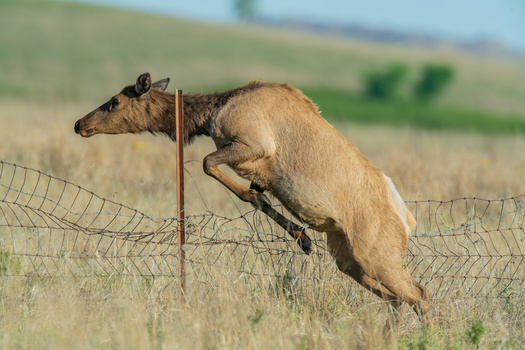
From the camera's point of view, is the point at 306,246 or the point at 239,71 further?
the point at 239,71

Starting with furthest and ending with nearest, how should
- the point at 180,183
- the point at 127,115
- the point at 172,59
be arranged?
1. the point at 172,59
2. the point at 127,115
3. the point at 180,183

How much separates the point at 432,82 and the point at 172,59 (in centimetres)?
2449

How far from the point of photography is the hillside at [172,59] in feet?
157

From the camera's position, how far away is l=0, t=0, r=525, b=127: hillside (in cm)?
4797

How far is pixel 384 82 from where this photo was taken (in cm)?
5797

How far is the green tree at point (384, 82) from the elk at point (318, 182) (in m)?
51.3

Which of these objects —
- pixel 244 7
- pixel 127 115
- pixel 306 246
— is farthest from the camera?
pixel 244 7

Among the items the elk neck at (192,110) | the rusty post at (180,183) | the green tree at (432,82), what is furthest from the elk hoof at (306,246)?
A: the green tree at (432,82)

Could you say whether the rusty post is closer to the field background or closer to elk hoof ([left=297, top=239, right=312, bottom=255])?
the field background

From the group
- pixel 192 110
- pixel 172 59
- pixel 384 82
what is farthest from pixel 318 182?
pixel 384 82

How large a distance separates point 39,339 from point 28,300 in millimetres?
1093

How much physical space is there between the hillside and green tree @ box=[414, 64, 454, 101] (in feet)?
3.81

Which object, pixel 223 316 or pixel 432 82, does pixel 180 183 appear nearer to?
pixel 223 316

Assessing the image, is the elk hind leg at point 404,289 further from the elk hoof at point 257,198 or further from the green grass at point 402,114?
the green grass at point 402,114
